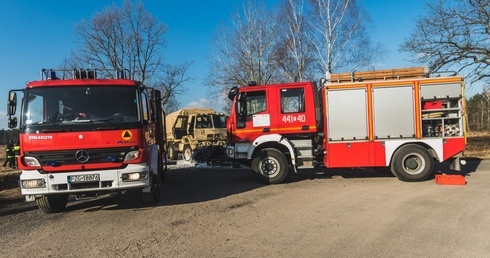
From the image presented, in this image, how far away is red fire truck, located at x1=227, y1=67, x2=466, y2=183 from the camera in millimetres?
10461

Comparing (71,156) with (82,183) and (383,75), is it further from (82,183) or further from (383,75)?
(383,75)

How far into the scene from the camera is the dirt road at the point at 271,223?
5.18 m

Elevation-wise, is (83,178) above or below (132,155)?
below

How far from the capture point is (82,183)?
711cm

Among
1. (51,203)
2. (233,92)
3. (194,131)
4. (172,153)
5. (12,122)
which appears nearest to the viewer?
(12,122)

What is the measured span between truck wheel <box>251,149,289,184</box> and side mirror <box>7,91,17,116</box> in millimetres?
6094

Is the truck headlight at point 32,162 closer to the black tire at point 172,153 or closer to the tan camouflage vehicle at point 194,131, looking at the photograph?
the tan camouflage vehicle at point 194,131

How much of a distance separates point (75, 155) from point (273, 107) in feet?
18.5

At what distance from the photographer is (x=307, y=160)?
10.9 m

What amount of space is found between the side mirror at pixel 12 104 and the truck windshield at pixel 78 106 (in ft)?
0.63

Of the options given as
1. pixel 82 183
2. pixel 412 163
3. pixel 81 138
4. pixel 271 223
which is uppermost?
pixel 81 138

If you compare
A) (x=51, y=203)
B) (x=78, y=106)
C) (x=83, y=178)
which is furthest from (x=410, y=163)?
(x=51, y=203)

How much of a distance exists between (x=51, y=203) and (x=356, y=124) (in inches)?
317

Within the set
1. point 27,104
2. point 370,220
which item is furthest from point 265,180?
point 27,104
